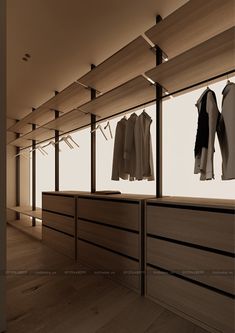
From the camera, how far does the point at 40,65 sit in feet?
9.30

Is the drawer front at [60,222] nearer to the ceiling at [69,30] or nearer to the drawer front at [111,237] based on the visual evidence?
the drawer front at [111,237]

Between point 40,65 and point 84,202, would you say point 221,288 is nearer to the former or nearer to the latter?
point 84,202

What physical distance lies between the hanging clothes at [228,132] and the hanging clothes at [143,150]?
30.0 inches

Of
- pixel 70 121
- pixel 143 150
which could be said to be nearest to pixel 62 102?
pixel 70 121

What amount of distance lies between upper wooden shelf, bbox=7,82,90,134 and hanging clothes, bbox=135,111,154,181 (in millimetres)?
1045

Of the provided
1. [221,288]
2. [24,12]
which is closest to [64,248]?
[221,288]

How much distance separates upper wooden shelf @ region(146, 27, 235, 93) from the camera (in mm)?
1446

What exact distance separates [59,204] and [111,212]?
3.62ft

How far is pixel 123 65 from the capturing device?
2244 mm

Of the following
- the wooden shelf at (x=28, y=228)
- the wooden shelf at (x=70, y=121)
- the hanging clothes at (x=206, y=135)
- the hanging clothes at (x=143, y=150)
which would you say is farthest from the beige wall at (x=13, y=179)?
the hanging clothes at (x=206, y=135)

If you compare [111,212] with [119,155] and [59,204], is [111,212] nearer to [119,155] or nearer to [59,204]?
[119,155]

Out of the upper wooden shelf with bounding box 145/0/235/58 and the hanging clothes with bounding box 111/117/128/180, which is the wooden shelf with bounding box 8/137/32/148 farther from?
the upper wooden shelf with bounding box 145/0/235/58

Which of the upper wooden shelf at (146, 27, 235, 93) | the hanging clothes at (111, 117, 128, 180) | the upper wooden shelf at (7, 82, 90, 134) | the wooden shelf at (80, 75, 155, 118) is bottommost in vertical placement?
the hanging clothes at (111, 117, 128, 180)

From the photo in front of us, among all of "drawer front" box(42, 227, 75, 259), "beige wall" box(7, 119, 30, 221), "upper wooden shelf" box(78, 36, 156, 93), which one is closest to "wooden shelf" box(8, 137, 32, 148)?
"beige wall" box(7, 119, 30, 221)
